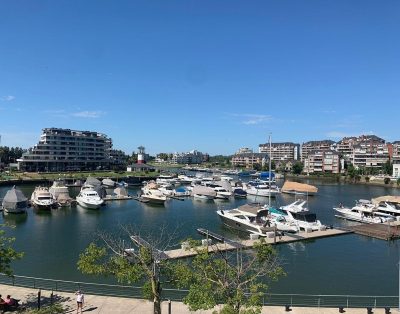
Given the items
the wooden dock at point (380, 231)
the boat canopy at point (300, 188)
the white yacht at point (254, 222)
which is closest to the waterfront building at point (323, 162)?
the boat canopy at point (300, 188)

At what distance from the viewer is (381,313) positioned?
704 inches

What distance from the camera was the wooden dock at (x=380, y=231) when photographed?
41.5 metres

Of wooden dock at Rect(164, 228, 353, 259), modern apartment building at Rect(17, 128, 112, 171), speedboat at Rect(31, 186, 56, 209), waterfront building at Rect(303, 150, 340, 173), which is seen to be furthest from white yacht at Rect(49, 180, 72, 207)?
waterfront building at Rect(303, 150, 340, 173)

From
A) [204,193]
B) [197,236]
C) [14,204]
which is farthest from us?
[204,193]

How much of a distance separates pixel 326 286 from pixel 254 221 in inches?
690

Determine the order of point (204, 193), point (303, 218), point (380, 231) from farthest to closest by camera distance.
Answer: point (204, 193) → point (303, 218) → point (380, 231)

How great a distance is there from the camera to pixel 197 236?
41938mm

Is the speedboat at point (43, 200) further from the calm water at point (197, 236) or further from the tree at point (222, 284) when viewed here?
the tree at point (222, 284)

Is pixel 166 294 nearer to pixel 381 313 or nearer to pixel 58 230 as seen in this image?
pixel 381 313

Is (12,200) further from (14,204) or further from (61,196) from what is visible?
(61,196)

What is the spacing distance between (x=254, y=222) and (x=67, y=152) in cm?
11418

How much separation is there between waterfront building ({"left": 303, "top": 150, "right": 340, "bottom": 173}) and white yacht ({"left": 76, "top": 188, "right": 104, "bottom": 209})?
12204cm

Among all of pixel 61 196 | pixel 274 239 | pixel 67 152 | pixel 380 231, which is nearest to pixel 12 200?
pixel 61 196

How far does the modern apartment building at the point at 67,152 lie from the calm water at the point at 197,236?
8219 centimetres
